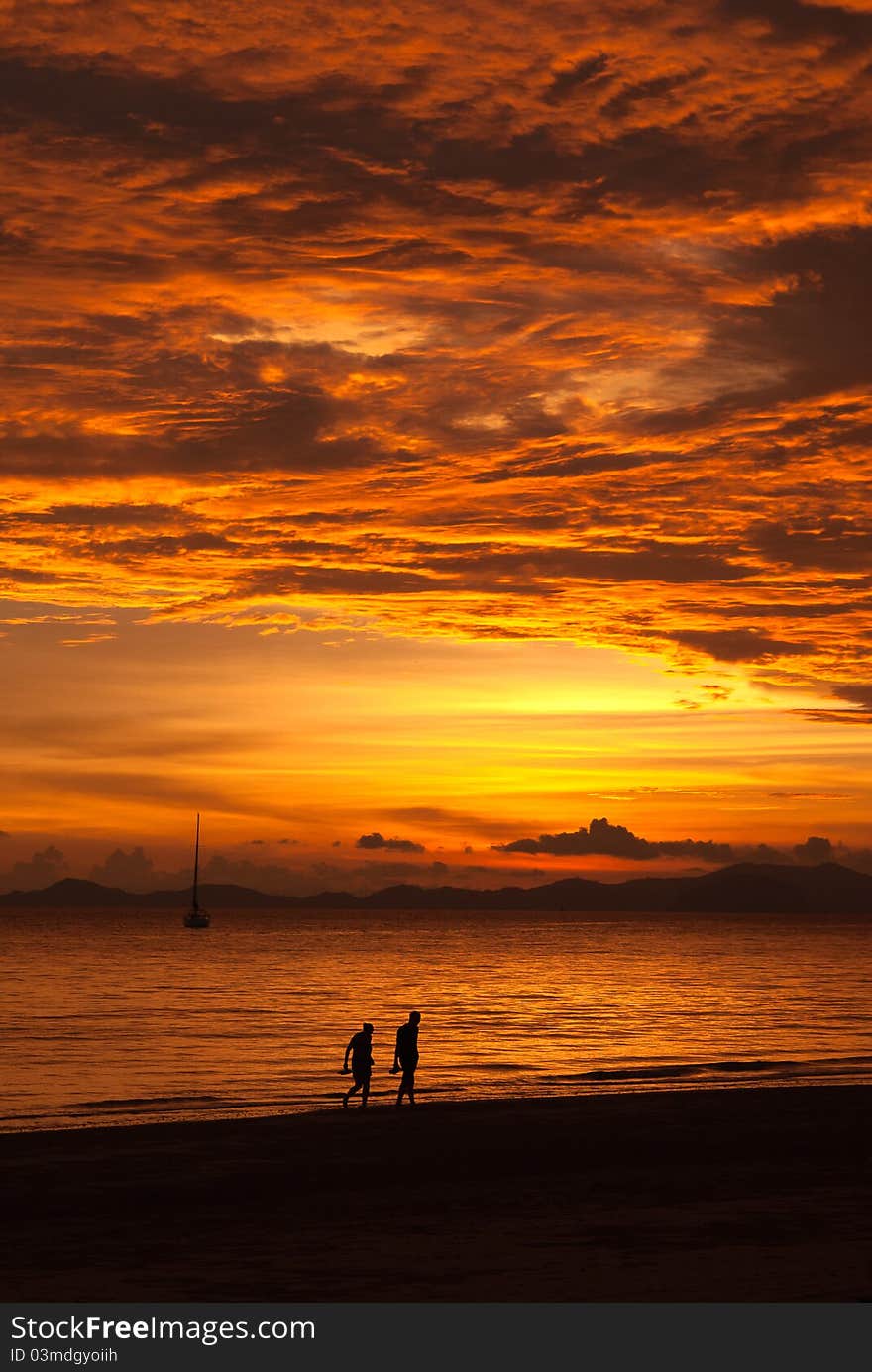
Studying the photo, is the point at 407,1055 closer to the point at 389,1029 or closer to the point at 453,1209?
the point at 453,1209

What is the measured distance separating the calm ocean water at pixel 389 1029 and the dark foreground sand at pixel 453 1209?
29.9ft

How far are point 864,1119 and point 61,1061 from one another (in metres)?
30.1

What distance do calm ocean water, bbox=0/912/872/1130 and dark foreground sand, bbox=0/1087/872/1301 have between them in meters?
9.13

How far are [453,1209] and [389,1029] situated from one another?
48.9 metres

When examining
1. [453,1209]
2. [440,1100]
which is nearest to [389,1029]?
[440,1100]

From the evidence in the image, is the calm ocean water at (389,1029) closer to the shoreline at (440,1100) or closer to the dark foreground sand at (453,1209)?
the shoreline at (440,1100)

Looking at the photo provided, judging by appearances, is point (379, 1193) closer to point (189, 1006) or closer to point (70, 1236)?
point (70, 1236)

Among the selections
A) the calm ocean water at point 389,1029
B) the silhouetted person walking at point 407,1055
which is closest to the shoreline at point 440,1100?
the calm ocean water at point 389,1029

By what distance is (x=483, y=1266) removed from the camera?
13.9 meters

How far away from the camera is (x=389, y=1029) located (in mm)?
65438

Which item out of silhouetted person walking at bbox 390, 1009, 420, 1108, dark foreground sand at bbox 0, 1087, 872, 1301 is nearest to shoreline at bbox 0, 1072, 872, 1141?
silhouetted person walking at bbox 390, 1009, 420, 1108

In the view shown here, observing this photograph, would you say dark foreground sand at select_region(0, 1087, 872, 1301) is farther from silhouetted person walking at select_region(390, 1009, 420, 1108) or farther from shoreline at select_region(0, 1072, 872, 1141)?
silhouetted person walking at select_region(390, 1009, 420, 1108)

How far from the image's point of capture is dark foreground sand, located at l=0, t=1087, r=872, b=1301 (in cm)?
1316

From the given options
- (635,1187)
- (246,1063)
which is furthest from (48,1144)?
(246,1063)
